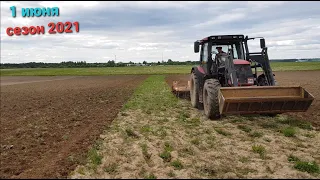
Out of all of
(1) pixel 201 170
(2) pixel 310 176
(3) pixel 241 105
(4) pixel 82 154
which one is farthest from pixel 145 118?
(2) pixel 310 176

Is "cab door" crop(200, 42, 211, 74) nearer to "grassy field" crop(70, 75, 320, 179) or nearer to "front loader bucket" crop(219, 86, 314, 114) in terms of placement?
"grassy field" crop(70, 75, 320, 179)

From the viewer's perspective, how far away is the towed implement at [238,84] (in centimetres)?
763

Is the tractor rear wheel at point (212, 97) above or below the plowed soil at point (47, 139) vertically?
above

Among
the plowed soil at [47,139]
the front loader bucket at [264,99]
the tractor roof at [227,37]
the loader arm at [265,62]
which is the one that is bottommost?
the plowed soil at [47,139]

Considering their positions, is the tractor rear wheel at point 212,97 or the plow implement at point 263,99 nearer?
the plow implement at point 263,99

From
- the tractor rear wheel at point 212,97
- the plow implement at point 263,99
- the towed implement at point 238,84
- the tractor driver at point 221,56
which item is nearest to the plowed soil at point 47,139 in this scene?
the tractor rear wheel at point 212,97

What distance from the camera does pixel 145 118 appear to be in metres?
9.54

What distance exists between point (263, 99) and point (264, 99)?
26mm

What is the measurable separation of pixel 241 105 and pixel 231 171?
9.98 feet

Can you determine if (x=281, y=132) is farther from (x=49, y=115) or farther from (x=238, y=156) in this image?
(x=49, y=115)

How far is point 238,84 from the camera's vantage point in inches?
341

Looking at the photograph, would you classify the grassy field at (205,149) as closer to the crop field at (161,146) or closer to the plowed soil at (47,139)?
the crop field at (161,146)

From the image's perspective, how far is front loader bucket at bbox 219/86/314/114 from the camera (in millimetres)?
7535

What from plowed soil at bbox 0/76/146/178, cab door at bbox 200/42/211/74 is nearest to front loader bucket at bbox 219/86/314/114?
cab door at bbox 200/42/211/74
